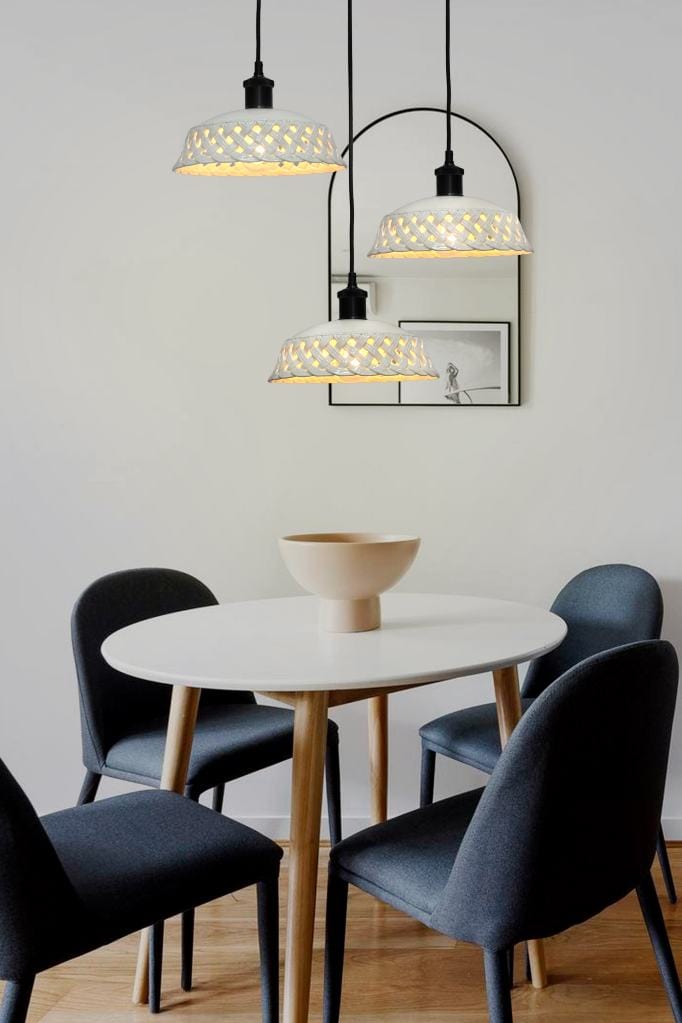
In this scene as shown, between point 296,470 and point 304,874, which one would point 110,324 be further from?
point 304,874

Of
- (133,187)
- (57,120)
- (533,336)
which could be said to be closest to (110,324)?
(133,187)

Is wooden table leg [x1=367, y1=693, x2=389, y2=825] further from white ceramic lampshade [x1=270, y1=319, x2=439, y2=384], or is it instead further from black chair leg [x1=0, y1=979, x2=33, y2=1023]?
black chair leg [x1=0, y1=979, x2=33, y2=1023]

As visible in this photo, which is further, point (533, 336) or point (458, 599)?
point (533, 336)

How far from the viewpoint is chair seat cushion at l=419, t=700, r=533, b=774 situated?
253cm

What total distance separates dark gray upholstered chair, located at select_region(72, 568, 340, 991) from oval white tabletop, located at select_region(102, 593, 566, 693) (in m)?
0.24

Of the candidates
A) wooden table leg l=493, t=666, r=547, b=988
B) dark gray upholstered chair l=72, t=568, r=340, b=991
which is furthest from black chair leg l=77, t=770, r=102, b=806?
wooden table leg l=493, t=666, r=547, b=988

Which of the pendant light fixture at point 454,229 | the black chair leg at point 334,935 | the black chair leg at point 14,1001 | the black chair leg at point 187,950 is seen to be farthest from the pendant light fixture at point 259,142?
the black chair leg at point 187,950

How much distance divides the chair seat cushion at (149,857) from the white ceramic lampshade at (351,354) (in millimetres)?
811

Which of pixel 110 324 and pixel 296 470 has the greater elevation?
pixel 110 324

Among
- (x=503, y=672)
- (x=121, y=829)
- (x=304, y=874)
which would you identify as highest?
(x=503, y=672)

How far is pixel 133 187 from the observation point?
309 cm

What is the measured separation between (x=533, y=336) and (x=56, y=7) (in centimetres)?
162

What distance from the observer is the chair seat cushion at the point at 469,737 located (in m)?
2.53

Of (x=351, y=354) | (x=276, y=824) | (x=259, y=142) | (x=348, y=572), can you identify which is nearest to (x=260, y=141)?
(x=259, y=142)
